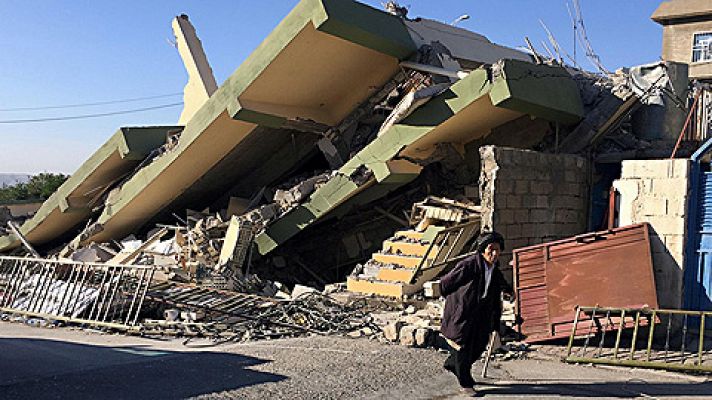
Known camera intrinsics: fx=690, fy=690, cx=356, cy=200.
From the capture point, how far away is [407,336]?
24.1 feet

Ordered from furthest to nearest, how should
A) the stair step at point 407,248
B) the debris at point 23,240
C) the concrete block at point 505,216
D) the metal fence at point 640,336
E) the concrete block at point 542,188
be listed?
the debris at point 23,240 → the stair step at point 407,248 → the concrete block at point 542,188 → the concrete block at point 505,216 → the metal fence at point 640,336

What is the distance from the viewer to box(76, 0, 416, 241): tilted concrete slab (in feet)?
33.5

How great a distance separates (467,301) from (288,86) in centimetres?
700

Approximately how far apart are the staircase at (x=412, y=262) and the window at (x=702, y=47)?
23.7 m

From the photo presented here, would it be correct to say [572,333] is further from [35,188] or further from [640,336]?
[35,188]

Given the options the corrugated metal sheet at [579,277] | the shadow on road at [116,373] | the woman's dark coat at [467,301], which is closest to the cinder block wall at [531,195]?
the corrugated metal sheet at [579,277]

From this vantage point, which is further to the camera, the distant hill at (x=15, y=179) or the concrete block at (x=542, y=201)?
the distant hill at (x=15, y=179)

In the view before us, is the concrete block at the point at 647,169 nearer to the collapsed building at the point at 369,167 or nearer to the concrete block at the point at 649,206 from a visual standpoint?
the collapsed building at the point at 369,167

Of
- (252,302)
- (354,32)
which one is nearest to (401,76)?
(354,32)

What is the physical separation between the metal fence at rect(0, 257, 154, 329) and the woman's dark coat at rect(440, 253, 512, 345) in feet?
14.9

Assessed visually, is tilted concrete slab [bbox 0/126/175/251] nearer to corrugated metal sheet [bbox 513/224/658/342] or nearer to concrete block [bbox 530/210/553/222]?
concrete block [bbox 530/210/553/222]

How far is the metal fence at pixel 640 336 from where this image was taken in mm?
7293

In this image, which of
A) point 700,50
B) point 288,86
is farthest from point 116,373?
point 700,50

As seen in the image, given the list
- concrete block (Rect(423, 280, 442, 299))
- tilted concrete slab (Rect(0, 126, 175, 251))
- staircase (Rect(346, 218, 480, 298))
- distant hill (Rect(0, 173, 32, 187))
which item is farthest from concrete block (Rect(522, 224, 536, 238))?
distant hill (Rect(0, 173, 32, 187))
